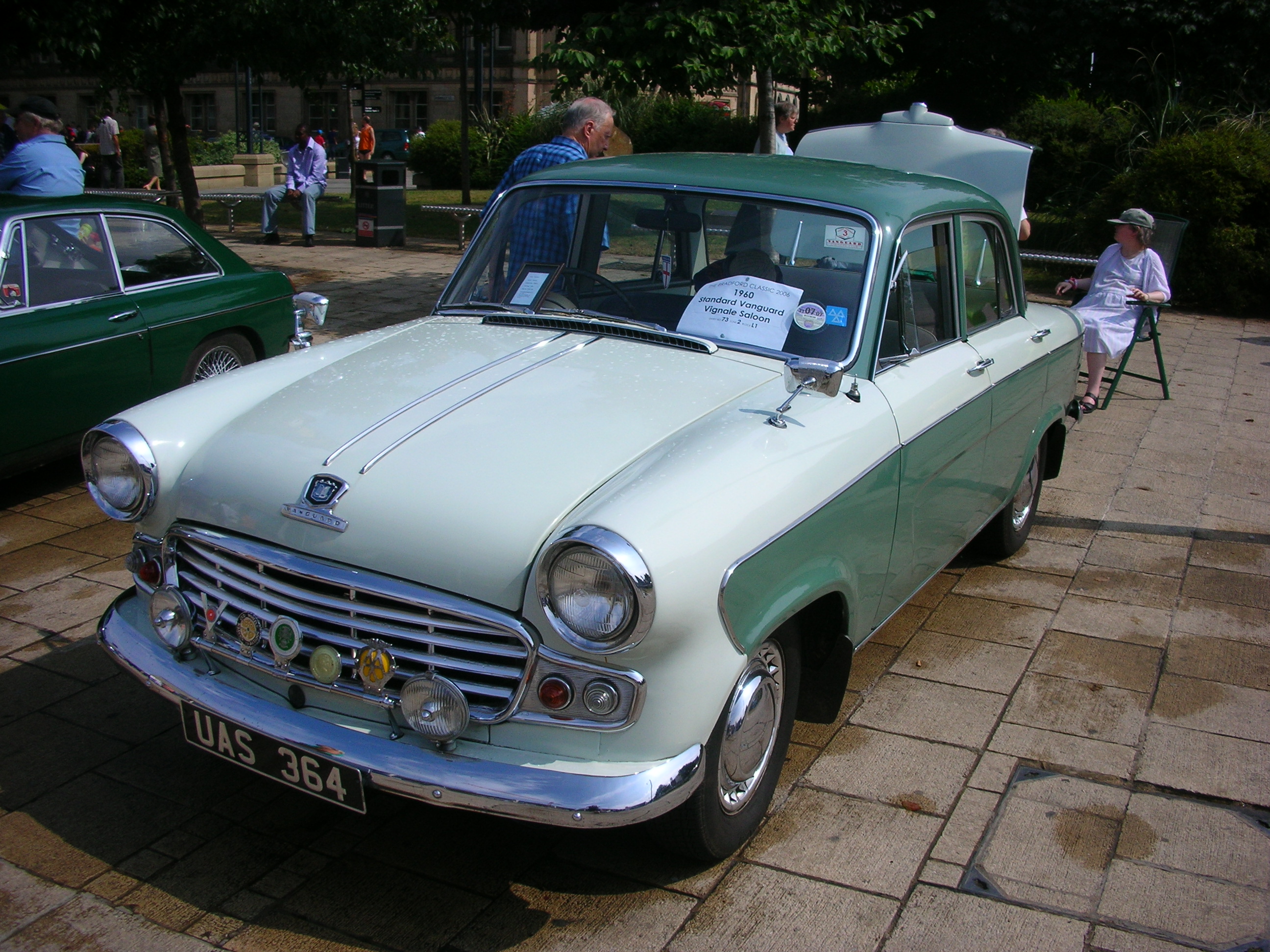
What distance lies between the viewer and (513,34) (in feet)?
157

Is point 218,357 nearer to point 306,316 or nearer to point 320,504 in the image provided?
point 306,316

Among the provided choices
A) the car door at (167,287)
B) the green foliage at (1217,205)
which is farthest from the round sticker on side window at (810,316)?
the green foliage at (1217,205)

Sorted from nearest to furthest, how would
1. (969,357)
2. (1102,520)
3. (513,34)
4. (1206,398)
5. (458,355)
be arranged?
(458,355) → (969,357) → (1102,520) → (1206,398) → (513,34)

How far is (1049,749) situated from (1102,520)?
2667 mm

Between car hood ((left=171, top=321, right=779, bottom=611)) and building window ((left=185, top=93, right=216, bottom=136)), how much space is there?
56.6 metres

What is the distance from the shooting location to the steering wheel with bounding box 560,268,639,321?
12.8 feet

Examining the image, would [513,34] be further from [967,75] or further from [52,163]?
[52,163]

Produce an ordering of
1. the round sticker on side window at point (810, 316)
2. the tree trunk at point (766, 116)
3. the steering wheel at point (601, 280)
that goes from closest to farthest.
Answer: the round sticker on side window at point (810, 316), the steering wheel at point (601, 280), the tree trunk at point (766, 116)

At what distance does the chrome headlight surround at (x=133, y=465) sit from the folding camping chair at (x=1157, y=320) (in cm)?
703

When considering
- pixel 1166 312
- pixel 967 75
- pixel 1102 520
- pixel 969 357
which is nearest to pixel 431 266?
pixel 1166 312

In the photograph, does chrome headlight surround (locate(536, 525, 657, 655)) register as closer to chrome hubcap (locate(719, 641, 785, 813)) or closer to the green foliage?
chrome hubcap (locate(719, 641, 785, 813))

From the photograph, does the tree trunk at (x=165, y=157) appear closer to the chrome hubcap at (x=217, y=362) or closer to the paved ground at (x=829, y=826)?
the chrome hubcap at (x=217, y=362)

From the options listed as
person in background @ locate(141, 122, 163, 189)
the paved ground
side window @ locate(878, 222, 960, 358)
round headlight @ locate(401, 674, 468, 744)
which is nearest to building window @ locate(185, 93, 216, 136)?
person in background @ locate(141, 122, 163, 189)

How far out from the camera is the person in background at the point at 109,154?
23531 millimetres
